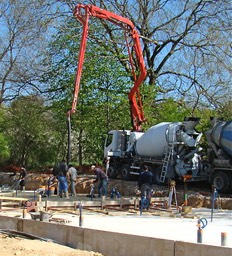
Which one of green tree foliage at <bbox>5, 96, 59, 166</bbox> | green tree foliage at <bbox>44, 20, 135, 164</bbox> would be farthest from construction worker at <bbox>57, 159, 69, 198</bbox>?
green tree foliage at <bbox>5, 96, 59, 166</bbox>

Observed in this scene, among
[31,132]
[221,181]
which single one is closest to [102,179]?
[221,181]

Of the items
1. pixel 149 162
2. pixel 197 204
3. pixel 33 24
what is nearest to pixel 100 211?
pixel 197 204

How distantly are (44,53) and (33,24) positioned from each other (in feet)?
6.98

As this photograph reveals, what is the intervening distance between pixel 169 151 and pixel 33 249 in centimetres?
1324

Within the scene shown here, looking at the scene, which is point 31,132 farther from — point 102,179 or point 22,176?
point 102,179

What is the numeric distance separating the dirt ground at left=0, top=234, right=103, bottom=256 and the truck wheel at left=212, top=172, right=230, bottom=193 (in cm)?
1133

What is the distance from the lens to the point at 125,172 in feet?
86.5

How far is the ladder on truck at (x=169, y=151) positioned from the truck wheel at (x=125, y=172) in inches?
117

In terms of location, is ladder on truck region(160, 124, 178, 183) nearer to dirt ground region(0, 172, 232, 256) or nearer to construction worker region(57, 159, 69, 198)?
dirt ground region(0, 172, 232, 256)

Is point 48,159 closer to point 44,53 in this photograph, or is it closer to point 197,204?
point 44,53

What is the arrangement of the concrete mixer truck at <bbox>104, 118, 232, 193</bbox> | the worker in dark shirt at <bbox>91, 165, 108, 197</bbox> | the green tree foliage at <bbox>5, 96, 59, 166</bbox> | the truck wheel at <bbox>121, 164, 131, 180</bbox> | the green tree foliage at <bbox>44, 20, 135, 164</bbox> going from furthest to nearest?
the green tree foliage at <bbox>5, 96, 59, 166</bbox> < the green tree foliage at <bbox>44, 20, 135, 164</bbox> < the truck wheel at <bbox>121, 164, 131, 180</bbox> < the concrete mixer truck at <bbox>104, 118, 232, 193</bbox> < the worker in dark shirt at <bbox>91, 165, 108, 197</bbox>

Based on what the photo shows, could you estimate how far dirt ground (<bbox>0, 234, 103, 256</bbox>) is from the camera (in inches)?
424

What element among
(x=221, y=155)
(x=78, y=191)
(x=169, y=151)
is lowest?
(x=78, y=191)

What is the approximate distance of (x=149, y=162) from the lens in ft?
81.0
